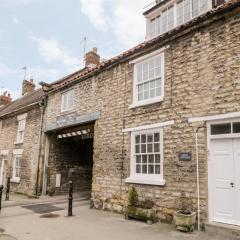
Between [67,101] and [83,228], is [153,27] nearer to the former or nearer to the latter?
[67,101]

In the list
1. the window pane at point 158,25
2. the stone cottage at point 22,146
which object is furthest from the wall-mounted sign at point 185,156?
the stone cottage at point 22,146

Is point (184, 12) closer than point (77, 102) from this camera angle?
Yes

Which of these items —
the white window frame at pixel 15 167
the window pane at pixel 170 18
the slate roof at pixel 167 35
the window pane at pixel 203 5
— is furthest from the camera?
the white window frame at pixel 15 167

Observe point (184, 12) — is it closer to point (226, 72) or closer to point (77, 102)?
point (226, 72)

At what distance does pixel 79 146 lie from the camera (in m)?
17.1

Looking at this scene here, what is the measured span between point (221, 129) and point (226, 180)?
137 cm

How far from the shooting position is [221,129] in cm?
754

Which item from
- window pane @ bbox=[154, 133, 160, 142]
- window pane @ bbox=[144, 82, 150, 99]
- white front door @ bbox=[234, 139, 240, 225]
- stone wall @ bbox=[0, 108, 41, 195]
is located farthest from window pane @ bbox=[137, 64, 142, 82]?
stone wall @ bbox=[0, 108, 41, 195]

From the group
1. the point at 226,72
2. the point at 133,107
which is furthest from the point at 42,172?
the point at 226,72

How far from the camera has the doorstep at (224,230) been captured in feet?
21.5

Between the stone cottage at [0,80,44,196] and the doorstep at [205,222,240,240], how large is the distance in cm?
1066

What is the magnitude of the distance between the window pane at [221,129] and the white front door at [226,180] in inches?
8.7

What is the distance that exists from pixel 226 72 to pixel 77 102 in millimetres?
7584

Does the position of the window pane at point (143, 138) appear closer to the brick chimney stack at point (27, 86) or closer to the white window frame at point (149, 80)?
the white window frame at point (149, 80)
